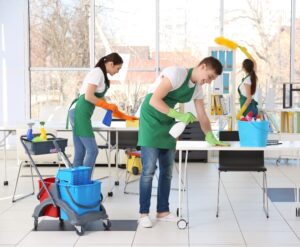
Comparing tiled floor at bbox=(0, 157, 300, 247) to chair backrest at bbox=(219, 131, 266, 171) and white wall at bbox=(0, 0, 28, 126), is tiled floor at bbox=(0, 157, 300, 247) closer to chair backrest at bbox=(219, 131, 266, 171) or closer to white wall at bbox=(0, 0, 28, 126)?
chair backrest at bbox=(219, 131, 266, 171)

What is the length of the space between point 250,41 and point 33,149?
516 cm

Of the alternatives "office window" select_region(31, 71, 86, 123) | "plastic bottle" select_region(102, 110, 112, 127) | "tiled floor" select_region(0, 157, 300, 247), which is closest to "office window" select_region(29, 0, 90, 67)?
"office window" select_region(31, 71, 86, 123)

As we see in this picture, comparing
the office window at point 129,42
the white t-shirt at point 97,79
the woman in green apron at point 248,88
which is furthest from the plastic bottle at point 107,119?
the office window at point 129,42

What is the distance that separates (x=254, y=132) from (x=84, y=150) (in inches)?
63.8

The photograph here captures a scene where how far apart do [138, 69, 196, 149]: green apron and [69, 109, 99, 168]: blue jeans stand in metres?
0.83

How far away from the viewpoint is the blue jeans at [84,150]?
16.3ft

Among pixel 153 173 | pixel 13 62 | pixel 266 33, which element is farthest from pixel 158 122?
pixel 13 62

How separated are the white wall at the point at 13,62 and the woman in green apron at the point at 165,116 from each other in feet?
15.5

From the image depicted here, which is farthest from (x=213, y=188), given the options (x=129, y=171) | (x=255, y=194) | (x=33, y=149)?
(x=33, y=149)

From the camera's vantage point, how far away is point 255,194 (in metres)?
5.59

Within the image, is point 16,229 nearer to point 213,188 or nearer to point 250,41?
point 213,188

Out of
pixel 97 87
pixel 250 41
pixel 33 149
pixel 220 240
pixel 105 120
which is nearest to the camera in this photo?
pixel 220 240

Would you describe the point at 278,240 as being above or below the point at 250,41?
below

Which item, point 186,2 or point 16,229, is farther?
point 186,2
